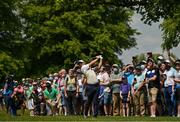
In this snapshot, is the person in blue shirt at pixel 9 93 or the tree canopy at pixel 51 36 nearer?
the person in blue shirt at pixel 9 93

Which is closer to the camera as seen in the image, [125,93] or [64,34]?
[125,93]

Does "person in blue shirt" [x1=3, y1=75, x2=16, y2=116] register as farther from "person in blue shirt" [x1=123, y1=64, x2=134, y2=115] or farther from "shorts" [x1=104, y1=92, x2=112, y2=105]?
"person in blue shirt" [x1=123, y1=64, x2=134, y2=115]

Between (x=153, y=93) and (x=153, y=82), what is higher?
(x=153, y=82)

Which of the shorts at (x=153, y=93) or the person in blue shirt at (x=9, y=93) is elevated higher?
the person in blue shirt at (x=9, y=93)

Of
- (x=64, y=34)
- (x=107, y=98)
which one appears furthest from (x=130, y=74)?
(x=64, y=34)

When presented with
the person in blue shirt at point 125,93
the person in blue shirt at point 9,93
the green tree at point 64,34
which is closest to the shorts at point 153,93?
the person in blue shirt at point 125,93

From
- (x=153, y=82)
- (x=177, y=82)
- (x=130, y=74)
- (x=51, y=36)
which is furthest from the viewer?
(x=51, y=36)

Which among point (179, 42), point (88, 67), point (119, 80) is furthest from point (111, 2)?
point (179, 42)

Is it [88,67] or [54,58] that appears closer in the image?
[88,67]

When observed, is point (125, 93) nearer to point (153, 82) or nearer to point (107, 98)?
point (107, 98)

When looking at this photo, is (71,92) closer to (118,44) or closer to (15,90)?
(15,90)

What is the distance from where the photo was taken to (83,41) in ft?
214

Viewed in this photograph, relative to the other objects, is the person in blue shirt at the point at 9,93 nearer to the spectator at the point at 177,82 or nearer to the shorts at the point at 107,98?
the shorts at the point at 107,98

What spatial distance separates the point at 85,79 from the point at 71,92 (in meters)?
4.63
